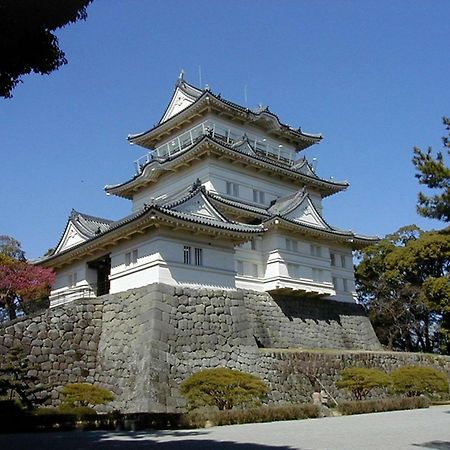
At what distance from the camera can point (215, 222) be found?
74.2ft

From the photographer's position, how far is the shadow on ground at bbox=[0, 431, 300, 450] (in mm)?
9461

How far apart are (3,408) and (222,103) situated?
22240 mm

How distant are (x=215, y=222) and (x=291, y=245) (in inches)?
293

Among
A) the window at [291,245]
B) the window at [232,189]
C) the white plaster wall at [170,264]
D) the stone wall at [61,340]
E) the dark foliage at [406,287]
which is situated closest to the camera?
the stone wall at [61,340]

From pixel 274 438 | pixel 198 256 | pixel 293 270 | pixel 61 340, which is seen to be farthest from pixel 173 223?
pixel 274 438

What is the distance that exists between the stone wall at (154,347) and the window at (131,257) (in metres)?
1.38

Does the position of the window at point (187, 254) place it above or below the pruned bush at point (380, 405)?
above

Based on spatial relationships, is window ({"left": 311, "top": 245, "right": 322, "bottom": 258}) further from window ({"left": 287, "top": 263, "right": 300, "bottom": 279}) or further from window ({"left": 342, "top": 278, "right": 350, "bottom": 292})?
window ({"left": 342, "top": 278, "right": 350, "bottom": 292})

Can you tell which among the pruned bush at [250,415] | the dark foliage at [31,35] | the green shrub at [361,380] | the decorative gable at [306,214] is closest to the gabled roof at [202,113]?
the decorative gable at [306,214]

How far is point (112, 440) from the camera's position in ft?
35.7

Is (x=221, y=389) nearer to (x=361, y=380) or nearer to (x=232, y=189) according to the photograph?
(x=361, y=380)

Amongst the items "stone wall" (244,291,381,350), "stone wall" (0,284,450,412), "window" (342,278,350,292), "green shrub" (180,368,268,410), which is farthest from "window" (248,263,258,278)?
"green shrub" (180,368,268,410)

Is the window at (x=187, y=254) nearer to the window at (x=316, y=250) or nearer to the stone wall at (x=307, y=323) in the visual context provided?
the stone wall at (x=307, y=323)

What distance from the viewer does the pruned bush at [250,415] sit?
14.4 meters
